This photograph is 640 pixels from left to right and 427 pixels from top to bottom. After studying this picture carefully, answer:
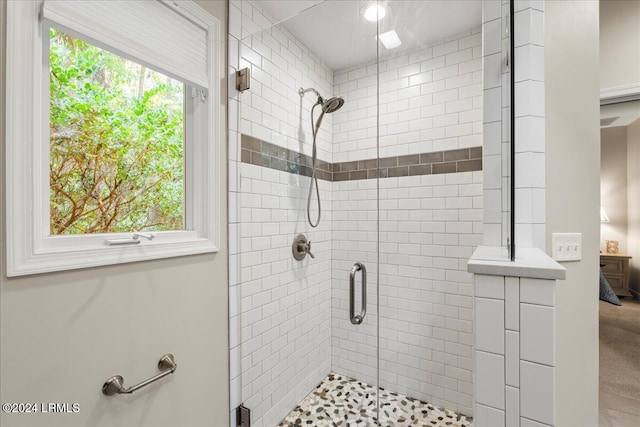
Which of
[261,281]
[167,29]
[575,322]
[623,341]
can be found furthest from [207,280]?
[623,341]

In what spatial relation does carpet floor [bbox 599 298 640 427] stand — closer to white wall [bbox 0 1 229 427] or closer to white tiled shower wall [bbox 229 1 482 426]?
white tiled shower wall [bbox 229 1 482 426]

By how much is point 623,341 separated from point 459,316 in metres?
0.73

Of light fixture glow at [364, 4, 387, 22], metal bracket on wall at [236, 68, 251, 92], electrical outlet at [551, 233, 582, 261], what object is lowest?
electrical outlet at [551, 233, 582, 261]

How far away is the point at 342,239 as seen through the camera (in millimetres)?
1575

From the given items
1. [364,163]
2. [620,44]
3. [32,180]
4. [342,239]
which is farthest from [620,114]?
[32,180]

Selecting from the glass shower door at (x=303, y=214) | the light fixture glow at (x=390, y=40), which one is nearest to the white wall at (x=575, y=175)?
the light fixture glow at (x=390, y=40)

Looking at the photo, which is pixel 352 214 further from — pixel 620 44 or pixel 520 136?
pixel 620 44

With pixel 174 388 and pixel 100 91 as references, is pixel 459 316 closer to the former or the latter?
pixel 174 388

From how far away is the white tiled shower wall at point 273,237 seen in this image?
1582mm

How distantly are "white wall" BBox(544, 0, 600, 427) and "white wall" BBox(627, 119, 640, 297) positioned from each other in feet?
0.80

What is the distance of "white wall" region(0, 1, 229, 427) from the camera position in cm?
88

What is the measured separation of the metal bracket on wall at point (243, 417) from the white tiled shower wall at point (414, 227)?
1.78 feet

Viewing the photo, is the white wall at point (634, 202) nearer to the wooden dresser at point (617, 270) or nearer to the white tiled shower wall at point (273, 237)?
the wooden dresser at point (617, 270)

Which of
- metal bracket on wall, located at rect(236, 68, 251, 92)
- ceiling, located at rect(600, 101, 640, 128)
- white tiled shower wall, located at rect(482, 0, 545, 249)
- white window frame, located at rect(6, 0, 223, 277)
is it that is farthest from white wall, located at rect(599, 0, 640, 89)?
white window frame, located at rect(6, 0, 223, 277)
